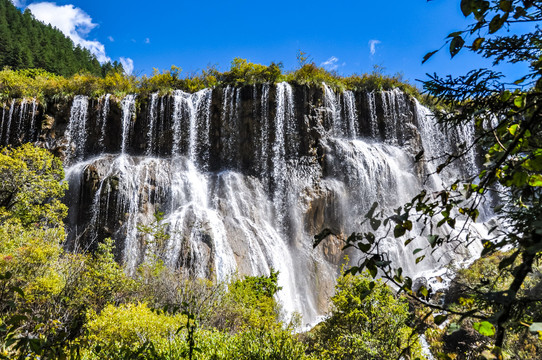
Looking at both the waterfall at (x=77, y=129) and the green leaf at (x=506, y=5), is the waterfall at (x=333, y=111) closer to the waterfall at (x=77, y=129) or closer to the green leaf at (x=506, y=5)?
the waterfall at (x=77, y=129)

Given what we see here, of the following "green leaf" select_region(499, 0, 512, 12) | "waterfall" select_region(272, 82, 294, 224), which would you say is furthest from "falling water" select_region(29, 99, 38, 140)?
"green leaf" select_region(499, 0, 512, 12)

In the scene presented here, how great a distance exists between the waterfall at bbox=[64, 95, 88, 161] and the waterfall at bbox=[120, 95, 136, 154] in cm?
225

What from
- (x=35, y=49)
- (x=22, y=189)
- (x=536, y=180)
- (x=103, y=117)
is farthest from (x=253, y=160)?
(x=35, y=49)

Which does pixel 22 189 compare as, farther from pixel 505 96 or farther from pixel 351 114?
pixel 351 114

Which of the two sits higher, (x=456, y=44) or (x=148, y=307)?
(x=456, y=44)

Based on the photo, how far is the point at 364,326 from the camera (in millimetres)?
7973

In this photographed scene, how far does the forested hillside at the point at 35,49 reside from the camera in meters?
36.9

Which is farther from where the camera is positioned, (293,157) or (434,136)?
(434,136)

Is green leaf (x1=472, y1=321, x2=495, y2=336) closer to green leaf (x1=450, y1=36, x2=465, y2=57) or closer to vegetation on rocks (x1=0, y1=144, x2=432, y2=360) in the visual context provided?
green leaf (x1=450, y1=36, x2=465, y2=57)

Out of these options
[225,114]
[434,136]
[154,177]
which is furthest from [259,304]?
[434,136]

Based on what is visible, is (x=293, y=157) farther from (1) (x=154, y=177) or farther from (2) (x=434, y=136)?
(2) (x=434, y=136)

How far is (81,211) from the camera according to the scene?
16562 mm

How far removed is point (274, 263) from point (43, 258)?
31.3 feet

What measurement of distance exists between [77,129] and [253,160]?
1110 centimetres
